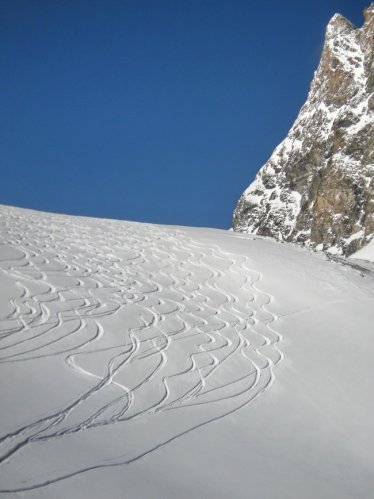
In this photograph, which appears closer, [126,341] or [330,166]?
[126,341]

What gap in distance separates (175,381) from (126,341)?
0.79m

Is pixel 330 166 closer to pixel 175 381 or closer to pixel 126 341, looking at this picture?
pixel 126 341

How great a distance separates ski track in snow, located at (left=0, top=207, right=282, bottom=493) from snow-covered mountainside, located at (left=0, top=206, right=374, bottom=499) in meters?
0.02

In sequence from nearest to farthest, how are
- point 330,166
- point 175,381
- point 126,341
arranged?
1. point 175,381
2. point 126,341
3. point 330,166

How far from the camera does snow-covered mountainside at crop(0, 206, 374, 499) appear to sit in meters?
2.90

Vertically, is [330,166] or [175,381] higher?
[330,166]

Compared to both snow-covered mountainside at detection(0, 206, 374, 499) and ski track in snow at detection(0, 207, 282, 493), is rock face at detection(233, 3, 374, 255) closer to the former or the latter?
ski track in snow at detection(0, 207, 282, 493)

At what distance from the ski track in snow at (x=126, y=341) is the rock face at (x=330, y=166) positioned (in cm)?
4540

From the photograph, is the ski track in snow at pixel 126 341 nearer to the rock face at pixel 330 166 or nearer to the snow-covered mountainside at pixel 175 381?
the snow-covered mountainside at pixel 175 381

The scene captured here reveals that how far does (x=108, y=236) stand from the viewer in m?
10.4

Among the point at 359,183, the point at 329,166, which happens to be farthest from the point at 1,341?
the point at 329,166

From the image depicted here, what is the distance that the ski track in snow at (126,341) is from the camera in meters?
3.11

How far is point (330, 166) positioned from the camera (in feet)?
188

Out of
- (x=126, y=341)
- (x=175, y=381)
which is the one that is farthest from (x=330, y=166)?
(x=175, y=381)
